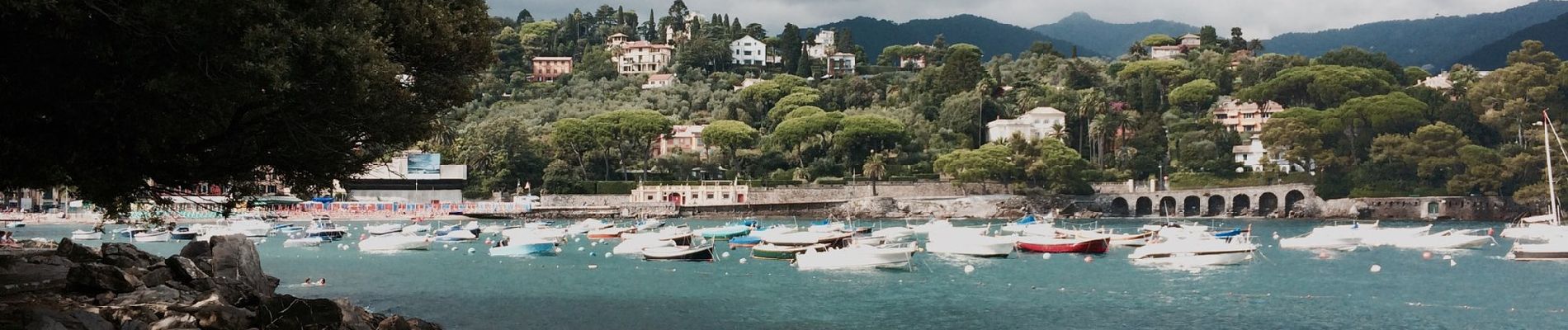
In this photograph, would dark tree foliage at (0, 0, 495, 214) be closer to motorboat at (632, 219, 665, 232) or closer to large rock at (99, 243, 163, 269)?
large rock at (99, 243, 163, 269)

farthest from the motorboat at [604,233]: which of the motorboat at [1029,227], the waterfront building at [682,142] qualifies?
the waterfront building at [682,142]

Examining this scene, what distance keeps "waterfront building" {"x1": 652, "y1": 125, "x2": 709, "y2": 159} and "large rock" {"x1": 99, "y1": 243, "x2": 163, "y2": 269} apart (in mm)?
91949

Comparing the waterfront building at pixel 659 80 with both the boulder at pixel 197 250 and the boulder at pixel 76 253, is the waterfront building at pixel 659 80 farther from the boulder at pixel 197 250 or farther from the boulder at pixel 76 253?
the boulder at pixel 76 253

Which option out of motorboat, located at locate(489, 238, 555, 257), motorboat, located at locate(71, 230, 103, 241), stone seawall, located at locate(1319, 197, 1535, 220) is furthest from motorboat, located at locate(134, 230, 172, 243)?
stone seawall, located at locate(1319, 197, 1535, 220)

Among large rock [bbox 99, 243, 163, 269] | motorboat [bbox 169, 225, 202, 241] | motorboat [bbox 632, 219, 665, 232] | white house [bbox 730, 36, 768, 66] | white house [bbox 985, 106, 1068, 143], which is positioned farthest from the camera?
white house [bbox 730, 36, 768, 66]

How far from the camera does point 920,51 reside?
629 ft

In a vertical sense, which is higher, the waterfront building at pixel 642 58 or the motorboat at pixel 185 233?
the waterfront building at pixel 642 58

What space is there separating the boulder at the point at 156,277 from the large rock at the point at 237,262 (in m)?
3.51

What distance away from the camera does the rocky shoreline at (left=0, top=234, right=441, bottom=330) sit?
16828mm

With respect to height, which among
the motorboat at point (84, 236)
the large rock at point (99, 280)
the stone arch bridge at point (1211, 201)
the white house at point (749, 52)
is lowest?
the motorboat at point (84, 236)

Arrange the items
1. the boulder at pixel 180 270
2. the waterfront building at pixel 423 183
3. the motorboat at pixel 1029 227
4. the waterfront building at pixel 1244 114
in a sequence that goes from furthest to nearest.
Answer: the waterfront building at pixel 1244 114, the waterfront building at pixel 423 183, the motorboat at pixel 1029 227, the boulder at pixel 180 270

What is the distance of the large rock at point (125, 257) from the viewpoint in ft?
78.0

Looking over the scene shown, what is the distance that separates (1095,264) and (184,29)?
39519 millimetres

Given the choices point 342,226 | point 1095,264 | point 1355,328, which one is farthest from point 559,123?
point 1355,328
